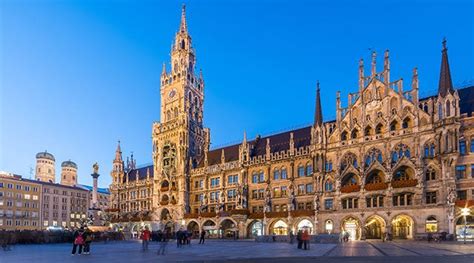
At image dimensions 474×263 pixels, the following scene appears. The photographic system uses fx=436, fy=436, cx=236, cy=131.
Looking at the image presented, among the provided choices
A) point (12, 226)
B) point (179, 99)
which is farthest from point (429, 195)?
point (12, 226)

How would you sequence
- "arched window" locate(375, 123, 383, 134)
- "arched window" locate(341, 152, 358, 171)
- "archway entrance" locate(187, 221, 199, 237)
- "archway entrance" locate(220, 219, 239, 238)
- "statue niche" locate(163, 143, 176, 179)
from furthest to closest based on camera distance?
"statue niche" locate(163, 143, 176, 179)
"archway entrance" locate(187, 221, 199, 237)
"archway entrance" locate(220, 219, 239, 238)
"arched window" locate(341, 152, 358, 171)
"arched window" locate(375, 123, 383, 134)

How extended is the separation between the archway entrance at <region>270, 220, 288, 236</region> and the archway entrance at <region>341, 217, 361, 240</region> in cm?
1103

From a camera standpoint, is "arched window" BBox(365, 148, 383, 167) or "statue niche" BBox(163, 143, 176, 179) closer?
"arched window" BBox(365, 148, 383, 167)

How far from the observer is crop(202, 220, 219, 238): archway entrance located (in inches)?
3287

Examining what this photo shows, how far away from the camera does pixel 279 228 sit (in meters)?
74.6

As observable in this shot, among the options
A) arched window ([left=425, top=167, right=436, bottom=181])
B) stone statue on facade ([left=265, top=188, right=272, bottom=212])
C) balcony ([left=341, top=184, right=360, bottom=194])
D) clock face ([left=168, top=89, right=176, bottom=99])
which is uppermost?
clock face ([left=168, top=89, right=176, bottom=99])

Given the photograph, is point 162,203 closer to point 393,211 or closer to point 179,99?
point 179,99

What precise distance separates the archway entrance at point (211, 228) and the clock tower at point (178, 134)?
7055mm

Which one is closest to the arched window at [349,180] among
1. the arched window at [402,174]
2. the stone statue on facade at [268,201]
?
the arched window at [402,174]

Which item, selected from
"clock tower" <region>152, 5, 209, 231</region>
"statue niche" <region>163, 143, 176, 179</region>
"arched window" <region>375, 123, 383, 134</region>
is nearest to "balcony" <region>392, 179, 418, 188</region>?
"arched window" <region>375, 123, 383, 134</region>

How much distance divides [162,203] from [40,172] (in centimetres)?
12374

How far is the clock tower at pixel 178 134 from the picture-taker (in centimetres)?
9331

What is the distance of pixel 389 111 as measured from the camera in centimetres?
6481

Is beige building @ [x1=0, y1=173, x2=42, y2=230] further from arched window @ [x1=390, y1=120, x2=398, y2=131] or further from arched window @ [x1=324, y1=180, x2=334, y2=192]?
arched window @ [x1=390, y1=120, x2=398, y2=131]
